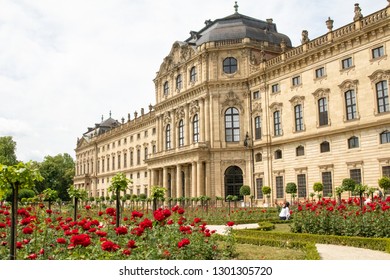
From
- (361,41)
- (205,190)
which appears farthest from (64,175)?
(361,41)

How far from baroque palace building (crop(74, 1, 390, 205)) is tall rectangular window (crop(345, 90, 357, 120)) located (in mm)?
70

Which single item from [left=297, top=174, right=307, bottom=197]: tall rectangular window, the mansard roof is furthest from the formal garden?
the mansard roof

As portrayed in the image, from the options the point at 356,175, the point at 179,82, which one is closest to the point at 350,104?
the point at 356,175

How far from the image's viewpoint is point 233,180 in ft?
123

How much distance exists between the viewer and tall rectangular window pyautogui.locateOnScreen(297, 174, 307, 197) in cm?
3092

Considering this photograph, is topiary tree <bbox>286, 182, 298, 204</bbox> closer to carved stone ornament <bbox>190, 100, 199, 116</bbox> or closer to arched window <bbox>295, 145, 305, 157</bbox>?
arched window <bbox>295, 145, 305, 157</bbox>

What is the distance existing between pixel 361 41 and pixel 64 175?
220ft

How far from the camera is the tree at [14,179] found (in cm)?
685

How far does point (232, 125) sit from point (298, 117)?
739 cm

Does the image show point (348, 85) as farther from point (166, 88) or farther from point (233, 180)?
point (166, 88)
